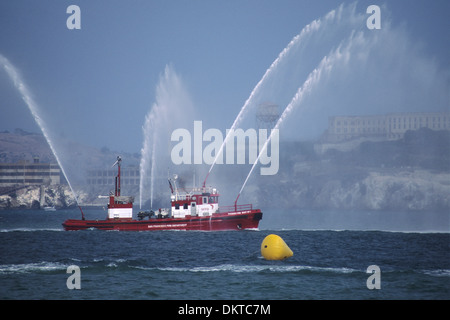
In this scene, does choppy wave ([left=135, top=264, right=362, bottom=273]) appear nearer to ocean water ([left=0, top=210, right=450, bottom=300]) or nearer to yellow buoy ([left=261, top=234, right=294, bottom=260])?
ocean water ([left=0, top=210, right=450, bottom=300])

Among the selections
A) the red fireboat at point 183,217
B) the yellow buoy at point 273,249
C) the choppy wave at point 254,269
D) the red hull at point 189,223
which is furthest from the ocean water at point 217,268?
the red fireboat at point 183,217

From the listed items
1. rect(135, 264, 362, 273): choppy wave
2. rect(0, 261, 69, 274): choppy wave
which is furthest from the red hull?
rect(135, 264, 362, 273): choppy wave

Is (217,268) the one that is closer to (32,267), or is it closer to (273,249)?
(273,249)

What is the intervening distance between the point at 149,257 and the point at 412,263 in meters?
20.4

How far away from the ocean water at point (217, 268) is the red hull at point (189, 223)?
17.9ft

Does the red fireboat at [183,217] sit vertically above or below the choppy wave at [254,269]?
above

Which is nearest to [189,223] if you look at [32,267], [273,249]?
[273,249]

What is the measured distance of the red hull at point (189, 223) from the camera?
6631 centimetres

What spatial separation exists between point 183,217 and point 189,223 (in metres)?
1.15

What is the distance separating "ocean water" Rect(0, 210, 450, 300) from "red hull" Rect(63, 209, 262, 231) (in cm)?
546

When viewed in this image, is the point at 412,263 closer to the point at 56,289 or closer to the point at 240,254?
the point at 240,254

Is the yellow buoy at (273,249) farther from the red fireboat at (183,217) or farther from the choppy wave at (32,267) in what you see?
the red fireboat at (183,217)

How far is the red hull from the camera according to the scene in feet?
218

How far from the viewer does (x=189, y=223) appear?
66375 millimetres
